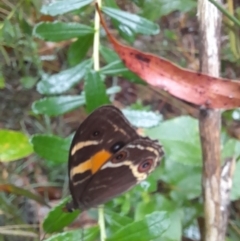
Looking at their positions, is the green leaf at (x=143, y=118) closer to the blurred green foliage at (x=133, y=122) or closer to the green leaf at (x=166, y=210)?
the blurred green foliage at (x=133, y=122)

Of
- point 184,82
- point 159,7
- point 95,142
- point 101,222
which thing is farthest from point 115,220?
Answer: point 159,7

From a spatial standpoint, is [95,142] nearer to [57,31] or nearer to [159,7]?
[57,31]

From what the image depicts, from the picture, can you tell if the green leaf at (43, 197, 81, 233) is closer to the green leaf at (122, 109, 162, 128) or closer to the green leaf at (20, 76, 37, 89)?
the green leaf at (122, 109, 162, 128)

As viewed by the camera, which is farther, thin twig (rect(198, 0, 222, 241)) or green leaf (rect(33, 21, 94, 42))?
green leaf (rect(33, 21, 94, 42))

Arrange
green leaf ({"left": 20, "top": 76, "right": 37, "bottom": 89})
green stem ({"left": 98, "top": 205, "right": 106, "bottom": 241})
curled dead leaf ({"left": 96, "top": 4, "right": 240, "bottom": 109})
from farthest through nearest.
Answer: green leaf ({"left": 20, "top": 76, "right": 37, "bottom": 89})
green stem ({"left": 98, "top": 205, "right": 106, "bottom": 241})
curled dead leaf ({"left": 96, "top": 4, "right": 240, "bottom": 109})

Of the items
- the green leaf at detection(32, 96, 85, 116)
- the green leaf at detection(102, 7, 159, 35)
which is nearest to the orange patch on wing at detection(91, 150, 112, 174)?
the green leaf at detection(32, 96, 85, 116)

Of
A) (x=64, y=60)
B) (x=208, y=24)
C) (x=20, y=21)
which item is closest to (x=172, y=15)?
(x=64, y=60)
